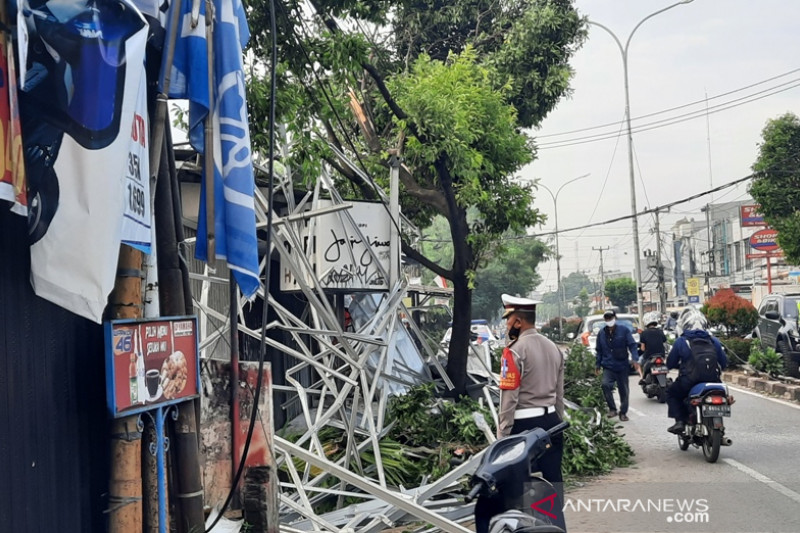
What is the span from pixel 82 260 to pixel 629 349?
1126 centimetres

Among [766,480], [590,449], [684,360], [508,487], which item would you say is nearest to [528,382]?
[508,487]

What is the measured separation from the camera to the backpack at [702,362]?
966cm

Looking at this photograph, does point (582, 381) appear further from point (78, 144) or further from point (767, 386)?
point (78, 144)

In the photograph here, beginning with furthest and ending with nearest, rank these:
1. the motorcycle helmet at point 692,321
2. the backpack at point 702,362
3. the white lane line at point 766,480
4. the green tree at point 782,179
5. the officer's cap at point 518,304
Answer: the green tree at point 782,179 < the motorcycle helmet at point 692,321 < the backpack at point 702,362 < the white lane line at point 766,480 < the officer's cap at point 518,304

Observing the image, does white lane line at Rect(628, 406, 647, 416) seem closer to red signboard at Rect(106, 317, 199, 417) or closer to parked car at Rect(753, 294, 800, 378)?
parked car at Rect(753, 294, 800, 378)

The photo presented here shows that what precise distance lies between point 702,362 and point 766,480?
62.3 inches

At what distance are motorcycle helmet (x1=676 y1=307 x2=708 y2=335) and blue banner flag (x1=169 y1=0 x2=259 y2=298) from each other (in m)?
6.95

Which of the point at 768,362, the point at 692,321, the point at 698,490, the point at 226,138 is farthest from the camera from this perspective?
the point at 768,362

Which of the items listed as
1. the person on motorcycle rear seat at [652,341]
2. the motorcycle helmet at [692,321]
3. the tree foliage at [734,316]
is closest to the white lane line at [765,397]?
the person on motorcycle rear seat at [652,341]

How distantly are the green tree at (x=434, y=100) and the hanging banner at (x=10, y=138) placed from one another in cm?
473

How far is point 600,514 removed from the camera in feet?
25.3

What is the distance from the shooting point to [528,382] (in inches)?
247

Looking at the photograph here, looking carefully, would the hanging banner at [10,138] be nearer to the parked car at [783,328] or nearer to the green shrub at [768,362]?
Answer: the green shrub at [768,362]

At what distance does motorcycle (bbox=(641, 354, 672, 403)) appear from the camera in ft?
47.3
